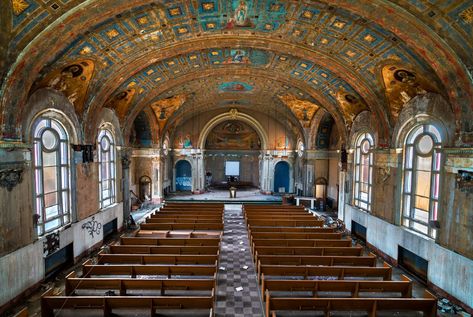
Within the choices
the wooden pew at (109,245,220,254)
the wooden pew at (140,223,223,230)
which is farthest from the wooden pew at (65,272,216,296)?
the wooden pew at (140,223,223,230)

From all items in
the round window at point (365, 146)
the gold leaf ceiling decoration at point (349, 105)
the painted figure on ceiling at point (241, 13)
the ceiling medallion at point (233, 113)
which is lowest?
the round window at point (365, 146)

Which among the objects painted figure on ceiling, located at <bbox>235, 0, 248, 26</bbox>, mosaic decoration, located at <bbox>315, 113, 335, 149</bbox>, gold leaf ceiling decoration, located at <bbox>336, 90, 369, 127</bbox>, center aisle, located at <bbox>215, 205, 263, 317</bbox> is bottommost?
center aisle, located at <bbox>215, 205, 263, 317</bbox>

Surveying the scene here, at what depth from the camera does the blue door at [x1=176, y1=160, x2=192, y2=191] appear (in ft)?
104

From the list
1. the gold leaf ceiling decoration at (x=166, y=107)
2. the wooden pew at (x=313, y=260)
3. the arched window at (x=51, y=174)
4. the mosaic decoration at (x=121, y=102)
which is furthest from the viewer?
the gold leaf ceiling decoration at (x=166, y=107)

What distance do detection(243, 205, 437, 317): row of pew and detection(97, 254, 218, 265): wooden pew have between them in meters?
1.89

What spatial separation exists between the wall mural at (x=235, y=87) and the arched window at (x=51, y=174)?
12309 millimetres

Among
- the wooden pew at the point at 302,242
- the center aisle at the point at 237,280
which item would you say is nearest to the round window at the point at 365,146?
the wooden pew at the point at 302,242

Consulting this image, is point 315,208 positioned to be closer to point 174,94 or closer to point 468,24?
point 174,94

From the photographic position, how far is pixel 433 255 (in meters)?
10.6

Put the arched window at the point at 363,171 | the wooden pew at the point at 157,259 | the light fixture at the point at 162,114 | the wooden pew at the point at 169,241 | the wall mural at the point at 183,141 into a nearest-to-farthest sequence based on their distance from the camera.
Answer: the wooden pew at the point at 157,259 < the wooden pew at the point at 169,241 < the arched window at the point at 363,171 < the light fixture at the point at 162,114 < the wall mural at the point at 183,141

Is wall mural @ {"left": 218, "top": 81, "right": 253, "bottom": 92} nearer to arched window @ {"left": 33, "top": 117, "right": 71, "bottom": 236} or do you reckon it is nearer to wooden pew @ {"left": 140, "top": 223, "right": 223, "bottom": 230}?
wooden pew @ {"left": 140, "top": 223, "right": 223, "bottom": 230}

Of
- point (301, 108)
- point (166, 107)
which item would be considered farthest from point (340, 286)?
point (166, 107)

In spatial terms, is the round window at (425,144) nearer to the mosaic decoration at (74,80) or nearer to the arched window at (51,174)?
the mosaic decoration at (74,80)

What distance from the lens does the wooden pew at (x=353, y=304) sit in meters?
7.21
